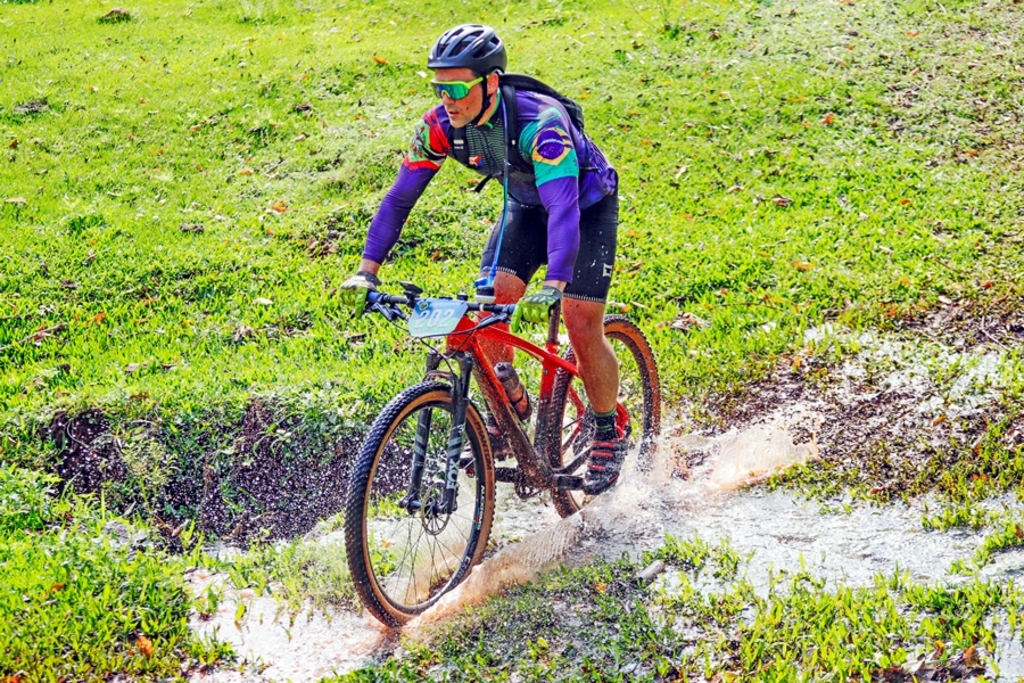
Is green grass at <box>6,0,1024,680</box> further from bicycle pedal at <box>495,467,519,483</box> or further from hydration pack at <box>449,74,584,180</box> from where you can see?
hydration pack at <box>449,74,584,180</box>

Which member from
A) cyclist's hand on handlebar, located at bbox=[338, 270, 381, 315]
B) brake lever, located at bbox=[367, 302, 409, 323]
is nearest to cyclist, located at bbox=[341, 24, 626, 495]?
cyclist's hand on handlebar, located at bbox=[338, 270, 381, 315]

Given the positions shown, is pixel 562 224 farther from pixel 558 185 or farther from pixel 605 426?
pixel 605 426

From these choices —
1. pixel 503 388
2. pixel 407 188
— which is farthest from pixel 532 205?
pixel 503 388

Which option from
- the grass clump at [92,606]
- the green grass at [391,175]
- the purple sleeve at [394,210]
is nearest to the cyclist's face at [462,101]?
the purple sleeve at [394,210]

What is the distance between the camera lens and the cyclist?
190 inches

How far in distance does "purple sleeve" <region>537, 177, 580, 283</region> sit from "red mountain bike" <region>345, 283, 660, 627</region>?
0.36 metres

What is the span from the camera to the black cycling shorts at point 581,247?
5422 millimetres

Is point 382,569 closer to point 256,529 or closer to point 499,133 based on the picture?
point 256,529

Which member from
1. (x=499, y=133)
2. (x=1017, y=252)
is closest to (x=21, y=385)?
(x=499, y=133)

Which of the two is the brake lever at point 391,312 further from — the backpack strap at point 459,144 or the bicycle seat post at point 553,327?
the backpack strap at point 459,144

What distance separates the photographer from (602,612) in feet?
15.7

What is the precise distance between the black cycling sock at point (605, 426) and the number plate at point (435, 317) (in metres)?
1.60

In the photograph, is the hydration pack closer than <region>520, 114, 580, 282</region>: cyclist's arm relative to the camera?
No

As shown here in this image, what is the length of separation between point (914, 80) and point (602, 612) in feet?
31.7
